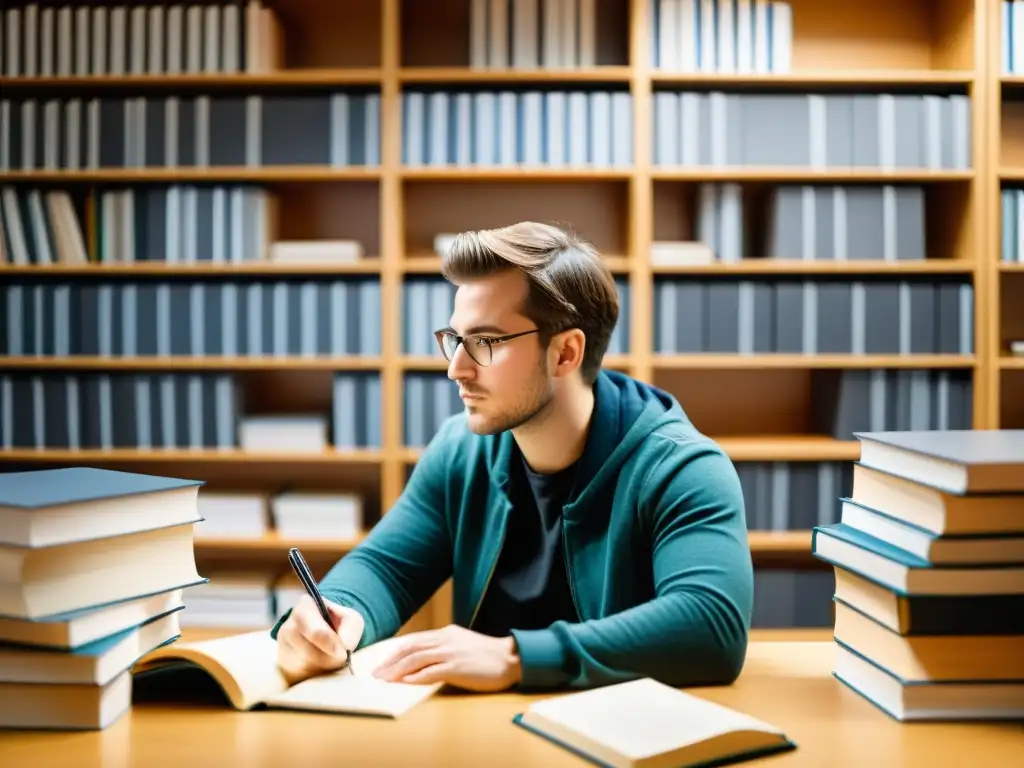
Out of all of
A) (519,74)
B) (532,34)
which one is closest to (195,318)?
(519,74)

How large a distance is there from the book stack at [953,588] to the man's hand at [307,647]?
0.59 metres

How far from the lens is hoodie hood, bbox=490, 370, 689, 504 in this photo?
4.61 ft

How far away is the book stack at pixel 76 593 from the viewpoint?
0.89 meters

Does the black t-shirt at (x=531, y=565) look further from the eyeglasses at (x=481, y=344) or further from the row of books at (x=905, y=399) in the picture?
the row of books at (x=905, y=399)

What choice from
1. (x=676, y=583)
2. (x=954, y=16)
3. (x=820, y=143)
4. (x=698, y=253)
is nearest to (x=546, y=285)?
(x=676, y=583)

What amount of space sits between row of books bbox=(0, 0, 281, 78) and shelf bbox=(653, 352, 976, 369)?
5.07 ft

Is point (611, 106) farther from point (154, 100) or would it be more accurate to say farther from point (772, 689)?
point (772, 689)

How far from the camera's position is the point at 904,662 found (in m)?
0.96

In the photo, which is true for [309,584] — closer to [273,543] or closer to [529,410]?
[529,410]

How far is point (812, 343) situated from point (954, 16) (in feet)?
3.72

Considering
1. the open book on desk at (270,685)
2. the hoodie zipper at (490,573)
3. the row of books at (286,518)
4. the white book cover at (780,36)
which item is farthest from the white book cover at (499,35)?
the open book on desk at (270,685)

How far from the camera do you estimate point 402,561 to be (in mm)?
1488

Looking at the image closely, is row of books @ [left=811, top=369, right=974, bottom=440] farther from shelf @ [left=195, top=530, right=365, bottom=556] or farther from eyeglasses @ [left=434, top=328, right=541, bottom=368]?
eyeglasses @ [left=434, top=328, right=541, bottom=368]

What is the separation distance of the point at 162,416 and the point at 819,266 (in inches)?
80.4
